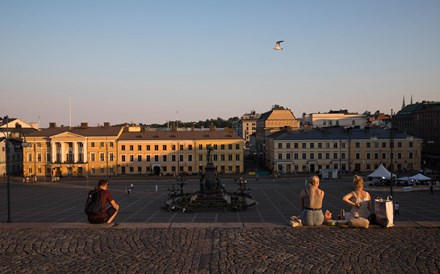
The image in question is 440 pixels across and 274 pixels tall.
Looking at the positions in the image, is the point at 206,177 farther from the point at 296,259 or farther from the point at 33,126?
the point at 33,126

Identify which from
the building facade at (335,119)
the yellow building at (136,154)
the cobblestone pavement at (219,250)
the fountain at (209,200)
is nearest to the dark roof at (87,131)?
the yellow building at (136,154)

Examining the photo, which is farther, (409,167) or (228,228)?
(409,167)

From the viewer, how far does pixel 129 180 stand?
68938mm

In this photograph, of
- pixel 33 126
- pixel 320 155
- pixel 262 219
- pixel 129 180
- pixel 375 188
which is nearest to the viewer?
pixel 262 219

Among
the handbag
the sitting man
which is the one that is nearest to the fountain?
the sitting man

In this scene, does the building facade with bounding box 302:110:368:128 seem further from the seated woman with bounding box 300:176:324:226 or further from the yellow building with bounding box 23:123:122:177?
the seated woman with bounding box 300:176:324:226

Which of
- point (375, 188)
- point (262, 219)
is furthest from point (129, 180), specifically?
point (262, 219)

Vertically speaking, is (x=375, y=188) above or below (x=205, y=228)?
below

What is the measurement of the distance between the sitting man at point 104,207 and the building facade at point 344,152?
65995 mm

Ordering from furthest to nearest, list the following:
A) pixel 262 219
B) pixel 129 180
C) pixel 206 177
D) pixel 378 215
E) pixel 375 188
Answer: pixel 129 180 < pixel 375 188 < pixel 206 177 < pixel 262 219 < pixel 378 215

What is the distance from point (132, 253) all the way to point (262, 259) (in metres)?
3.07

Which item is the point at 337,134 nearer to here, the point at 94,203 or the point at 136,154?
the point at 136,154

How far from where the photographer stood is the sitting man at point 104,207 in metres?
11.8

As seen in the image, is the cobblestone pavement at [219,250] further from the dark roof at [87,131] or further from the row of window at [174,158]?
the dark roof at [87,131]
